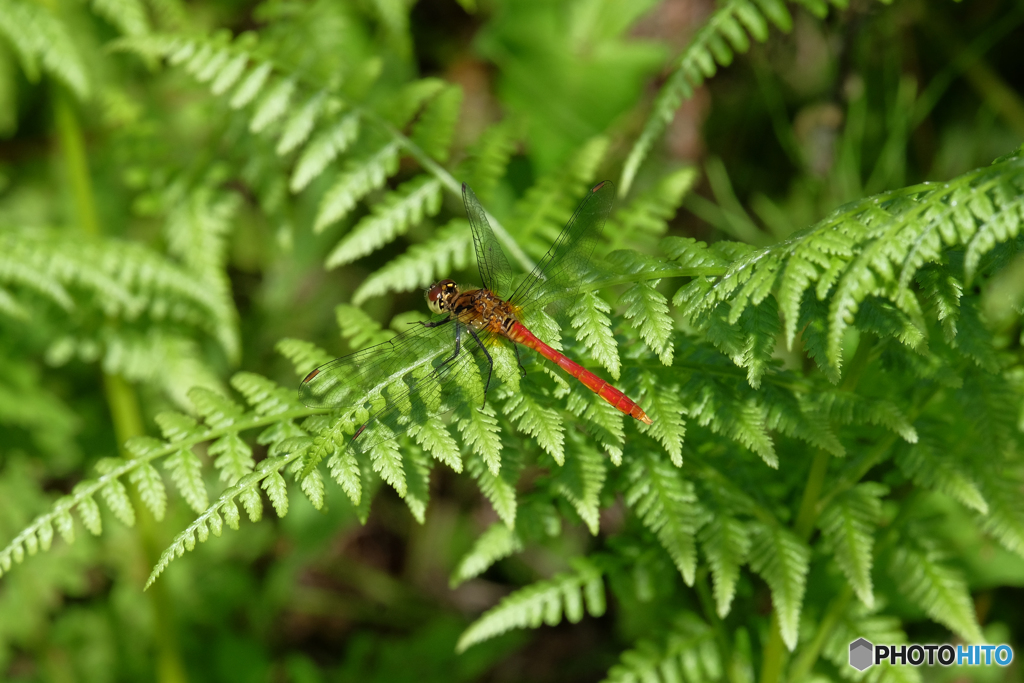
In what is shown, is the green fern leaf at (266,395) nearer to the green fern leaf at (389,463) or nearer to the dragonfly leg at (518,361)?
the green fern leaf at (389,463)

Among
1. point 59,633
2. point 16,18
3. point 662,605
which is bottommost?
point 662,605

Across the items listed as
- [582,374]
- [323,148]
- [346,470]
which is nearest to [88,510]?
[346,470]

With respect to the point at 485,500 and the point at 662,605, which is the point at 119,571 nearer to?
the point at 485,500

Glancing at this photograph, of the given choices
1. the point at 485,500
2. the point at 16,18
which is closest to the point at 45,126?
the point at 16,18

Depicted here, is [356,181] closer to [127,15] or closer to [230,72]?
[230,72]

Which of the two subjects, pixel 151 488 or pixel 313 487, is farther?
pixel 151 488

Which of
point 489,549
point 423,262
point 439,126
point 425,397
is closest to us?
point 425,397
